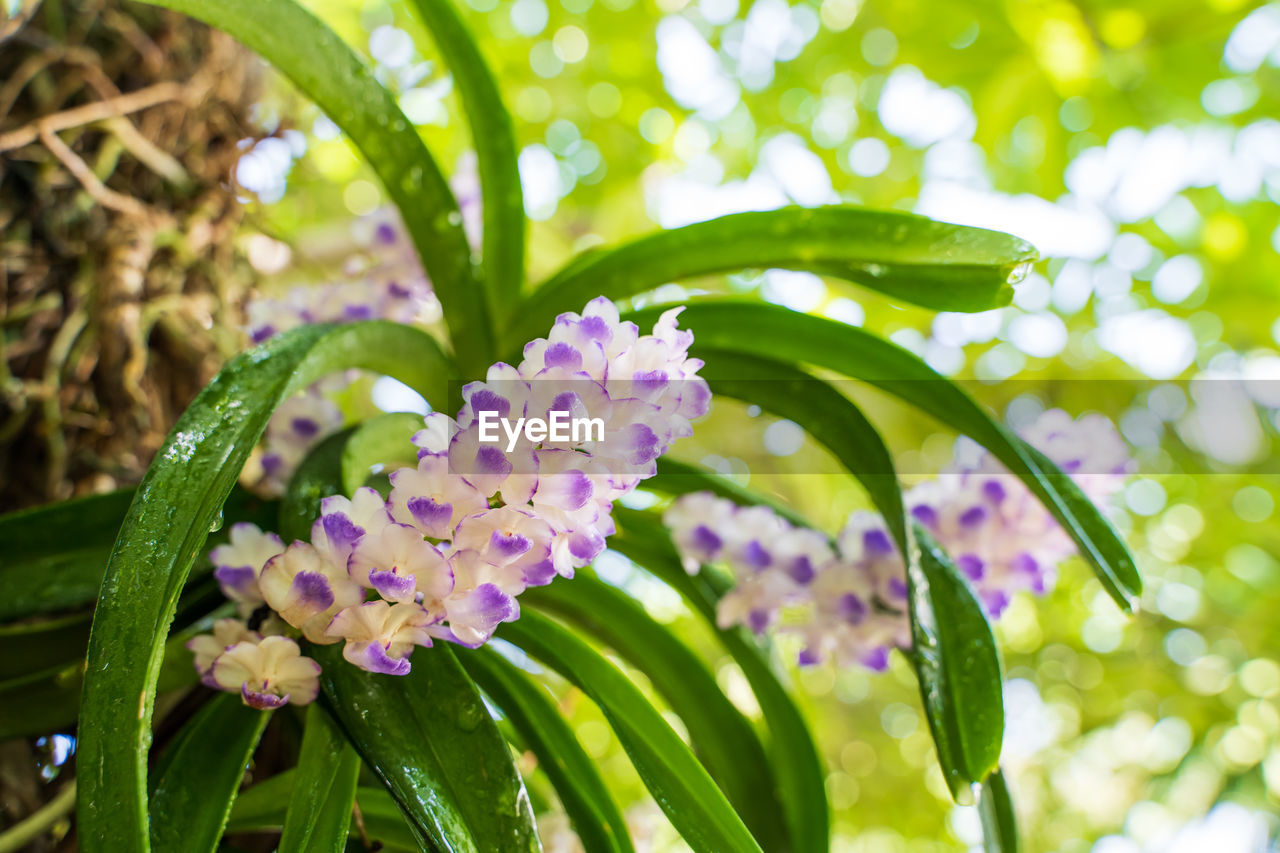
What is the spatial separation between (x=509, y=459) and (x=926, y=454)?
1759 millimetres

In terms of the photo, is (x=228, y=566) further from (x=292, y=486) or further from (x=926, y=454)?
(x=926, y=454)

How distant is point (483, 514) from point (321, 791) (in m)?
0.17

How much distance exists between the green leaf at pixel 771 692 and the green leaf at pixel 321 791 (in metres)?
0.32

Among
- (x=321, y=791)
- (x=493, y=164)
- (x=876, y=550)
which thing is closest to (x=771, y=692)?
(x=876, y=550)

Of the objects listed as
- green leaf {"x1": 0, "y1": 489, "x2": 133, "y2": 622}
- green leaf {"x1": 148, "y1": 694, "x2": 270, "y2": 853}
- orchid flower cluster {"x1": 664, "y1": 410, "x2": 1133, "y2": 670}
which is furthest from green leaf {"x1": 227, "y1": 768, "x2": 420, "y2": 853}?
orchid flower cluster {"x1": 664, "y1": 410, "x2": 1133, "y2": 670}

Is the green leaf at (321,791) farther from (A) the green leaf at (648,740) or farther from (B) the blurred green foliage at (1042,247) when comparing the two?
(B) the blurred green foliage at (1042,247)

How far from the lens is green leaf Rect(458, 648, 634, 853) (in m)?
0.54

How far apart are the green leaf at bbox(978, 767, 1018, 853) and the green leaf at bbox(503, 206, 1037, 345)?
371 mm

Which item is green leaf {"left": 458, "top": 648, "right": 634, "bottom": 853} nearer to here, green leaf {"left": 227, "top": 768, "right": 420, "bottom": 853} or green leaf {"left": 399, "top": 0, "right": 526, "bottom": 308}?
green leaf {"left": 227, "top": 768, "right": 420, "bottom": 853}

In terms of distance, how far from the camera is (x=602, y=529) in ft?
1.44

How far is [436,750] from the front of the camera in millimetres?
438

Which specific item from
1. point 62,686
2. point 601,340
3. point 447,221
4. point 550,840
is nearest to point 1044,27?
point 447,221

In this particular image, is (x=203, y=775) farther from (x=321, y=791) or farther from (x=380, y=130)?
(x=380, y=130)

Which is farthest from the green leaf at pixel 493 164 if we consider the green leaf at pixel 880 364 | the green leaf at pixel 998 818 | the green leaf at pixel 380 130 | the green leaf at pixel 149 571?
the green leaf at pixel 998 818
